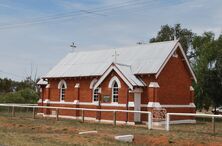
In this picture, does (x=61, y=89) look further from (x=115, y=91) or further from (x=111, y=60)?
(x=115, y=91)

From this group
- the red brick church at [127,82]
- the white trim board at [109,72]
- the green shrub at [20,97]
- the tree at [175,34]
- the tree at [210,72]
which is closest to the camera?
the white trim board at [109,72]

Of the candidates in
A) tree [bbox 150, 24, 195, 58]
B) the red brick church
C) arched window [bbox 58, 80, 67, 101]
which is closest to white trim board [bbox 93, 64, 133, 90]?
the red brick church

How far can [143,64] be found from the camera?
3759cm

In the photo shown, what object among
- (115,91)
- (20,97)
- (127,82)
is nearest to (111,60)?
(115,91)

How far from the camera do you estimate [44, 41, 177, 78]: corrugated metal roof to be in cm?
3719

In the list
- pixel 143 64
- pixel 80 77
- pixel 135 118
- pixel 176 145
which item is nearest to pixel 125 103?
pixel 135 118

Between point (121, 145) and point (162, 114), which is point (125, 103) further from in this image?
point (121, 145)

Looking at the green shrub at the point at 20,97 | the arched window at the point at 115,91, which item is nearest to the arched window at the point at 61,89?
the arched window at the point at 115,91

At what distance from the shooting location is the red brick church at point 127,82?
3600 cm

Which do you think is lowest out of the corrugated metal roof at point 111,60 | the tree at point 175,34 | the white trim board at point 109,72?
the white trim board at point 109,72

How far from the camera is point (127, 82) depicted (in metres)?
35.3

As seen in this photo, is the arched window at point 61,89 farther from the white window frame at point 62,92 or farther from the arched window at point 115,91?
the arched window at point 115,91

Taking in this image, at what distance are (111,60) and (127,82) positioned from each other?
6.62 metres

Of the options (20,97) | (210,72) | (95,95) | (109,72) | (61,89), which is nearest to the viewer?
(109,72)
